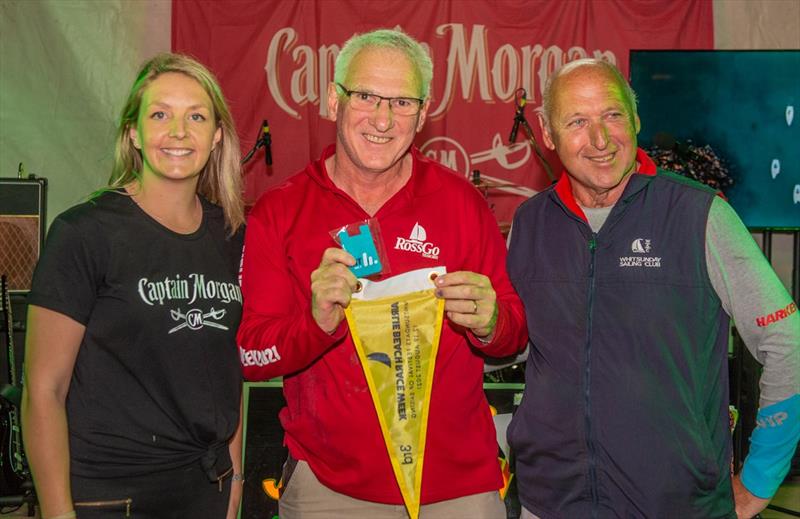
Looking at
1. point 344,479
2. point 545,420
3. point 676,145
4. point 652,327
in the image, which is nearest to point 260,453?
point 344,479

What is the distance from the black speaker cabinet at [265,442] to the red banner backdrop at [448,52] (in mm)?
3076

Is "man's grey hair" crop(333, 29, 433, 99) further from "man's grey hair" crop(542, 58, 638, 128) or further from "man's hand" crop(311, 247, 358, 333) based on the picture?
"man's hand" crop(311, 247, 358, 333)

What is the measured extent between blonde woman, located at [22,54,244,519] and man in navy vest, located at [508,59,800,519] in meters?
0.95

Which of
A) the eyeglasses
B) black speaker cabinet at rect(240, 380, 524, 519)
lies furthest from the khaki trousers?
black speaker cabinet at rect(240, 380, 524, 519)

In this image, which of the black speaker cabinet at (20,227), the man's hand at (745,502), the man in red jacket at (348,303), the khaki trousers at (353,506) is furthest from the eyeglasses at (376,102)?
the black speaker cabinet at (20,227)

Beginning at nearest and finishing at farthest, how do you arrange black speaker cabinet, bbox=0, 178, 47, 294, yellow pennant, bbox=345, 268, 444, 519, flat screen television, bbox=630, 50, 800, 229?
yellow pennant, bbox=345, 268, 444, 519
black speaker cabinet, bbox=0, 178, 47, 294
flat screen television, bbox=630, 50, 800, 229

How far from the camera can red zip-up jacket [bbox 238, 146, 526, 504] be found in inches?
90.8

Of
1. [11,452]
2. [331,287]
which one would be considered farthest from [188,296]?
[11,452]

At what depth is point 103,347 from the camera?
7.04 ft

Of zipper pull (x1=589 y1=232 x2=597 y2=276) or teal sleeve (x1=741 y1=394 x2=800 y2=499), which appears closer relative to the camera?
teal sleeve (x1=741 y1=394 x2=800 y2=499)

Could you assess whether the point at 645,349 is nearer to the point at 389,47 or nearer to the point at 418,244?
the point at 418,244

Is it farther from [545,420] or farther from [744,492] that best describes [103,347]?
[744,492]

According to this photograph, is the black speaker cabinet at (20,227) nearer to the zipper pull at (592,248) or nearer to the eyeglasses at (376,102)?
the eyeglasses at (376,102)

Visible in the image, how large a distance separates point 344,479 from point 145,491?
559 mm
